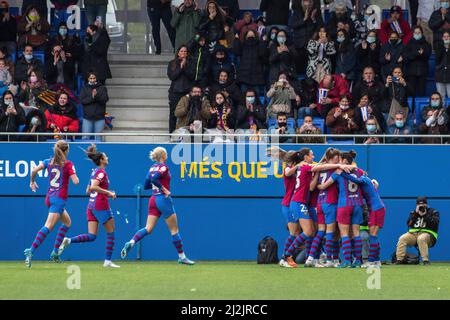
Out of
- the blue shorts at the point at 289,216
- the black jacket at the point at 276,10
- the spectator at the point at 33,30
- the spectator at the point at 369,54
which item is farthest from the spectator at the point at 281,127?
the spectator at the point at 33,30

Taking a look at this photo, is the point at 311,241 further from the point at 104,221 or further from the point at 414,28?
the point at 414,28

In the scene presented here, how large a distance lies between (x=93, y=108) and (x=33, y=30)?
294 centimetres

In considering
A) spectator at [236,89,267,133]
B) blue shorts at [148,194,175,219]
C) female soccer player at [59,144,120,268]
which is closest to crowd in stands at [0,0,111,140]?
spectator at [236,89,267,133]

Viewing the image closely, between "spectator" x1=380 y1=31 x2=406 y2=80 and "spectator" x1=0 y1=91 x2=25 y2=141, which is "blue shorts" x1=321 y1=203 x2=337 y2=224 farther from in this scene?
"spectator" x1=0 y1=91 x2=25 y2=141

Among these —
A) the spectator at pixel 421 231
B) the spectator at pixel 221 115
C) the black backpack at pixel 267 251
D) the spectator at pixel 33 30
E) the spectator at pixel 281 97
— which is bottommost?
the black backpack at pixel 267 251

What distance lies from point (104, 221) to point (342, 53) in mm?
8140

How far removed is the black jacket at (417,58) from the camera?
86.7 feet

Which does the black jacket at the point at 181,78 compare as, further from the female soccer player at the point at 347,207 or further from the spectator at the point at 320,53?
the female soccer player at the point at 347,207

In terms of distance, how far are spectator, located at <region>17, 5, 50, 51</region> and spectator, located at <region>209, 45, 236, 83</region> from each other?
363 cm

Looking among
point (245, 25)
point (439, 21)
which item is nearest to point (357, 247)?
point (439, 21)

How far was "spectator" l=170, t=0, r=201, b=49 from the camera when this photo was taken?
2773 cm

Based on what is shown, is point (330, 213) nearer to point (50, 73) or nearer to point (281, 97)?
point (281, 97)

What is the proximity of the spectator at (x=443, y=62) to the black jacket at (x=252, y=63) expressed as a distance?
345 centimetres

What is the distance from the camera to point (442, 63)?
2630 centimetres
